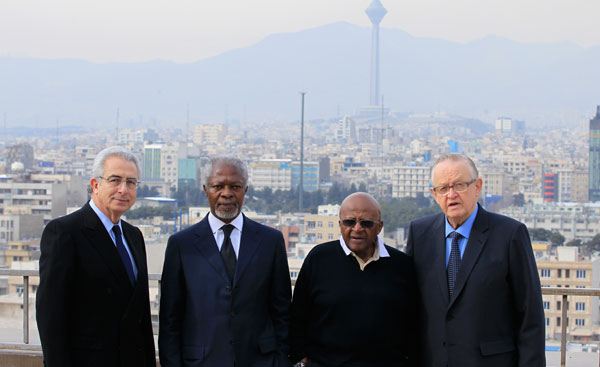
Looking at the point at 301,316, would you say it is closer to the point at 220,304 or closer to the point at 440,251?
the point at 220,304

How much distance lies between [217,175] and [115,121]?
351 ft

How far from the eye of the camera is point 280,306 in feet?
6.60

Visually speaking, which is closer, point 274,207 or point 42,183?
point 42,183

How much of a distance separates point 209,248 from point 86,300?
32cm

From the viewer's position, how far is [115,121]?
347ft

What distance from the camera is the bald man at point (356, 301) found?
1.99 meters

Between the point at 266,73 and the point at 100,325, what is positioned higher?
the point at 266,73

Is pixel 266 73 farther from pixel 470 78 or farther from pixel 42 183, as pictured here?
pixel 42 183

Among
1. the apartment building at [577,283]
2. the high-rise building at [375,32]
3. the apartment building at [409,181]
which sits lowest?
the apartment building at [577,283]

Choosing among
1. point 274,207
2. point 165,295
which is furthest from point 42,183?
point 165,295

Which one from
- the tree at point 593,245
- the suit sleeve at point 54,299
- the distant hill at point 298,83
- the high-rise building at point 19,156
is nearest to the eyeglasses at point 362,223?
the suit sleeve at point 54,299

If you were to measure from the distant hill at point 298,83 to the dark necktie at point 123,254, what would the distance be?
315 feet

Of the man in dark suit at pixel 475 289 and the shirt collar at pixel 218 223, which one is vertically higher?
the shirt collar at pixel 218 223

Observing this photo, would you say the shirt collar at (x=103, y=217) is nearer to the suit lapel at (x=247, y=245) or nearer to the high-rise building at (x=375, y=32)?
the suit lapel at (x=247, y=245)
